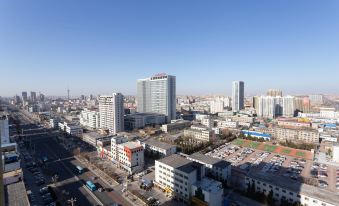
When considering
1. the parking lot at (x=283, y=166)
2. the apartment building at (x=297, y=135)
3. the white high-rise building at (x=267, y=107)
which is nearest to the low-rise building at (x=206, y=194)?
the parking lot at (x=283, y=166)

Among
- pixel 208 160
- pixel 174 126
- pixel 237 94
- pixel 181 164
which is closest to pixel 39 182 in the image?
pixel 181 164

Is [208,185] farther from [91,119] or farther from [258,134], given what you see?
[91,119]

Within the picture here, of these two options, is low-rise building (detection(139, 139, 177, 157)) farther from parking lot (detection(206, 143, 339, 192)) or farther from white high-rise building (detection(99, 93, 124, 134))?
white high-rise building (detection(99, 93, 124, 134))

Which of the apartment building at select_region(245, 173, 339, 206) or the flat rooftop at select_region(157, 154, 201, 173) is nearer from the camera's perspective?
the apartment building at select_region(245, 173, 339, 206)

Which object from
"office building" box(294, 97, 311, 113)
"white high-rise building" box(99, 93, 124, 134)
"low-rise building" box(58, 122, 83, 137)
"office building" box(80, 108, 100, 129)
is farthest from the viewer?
"office building" box(294, 97, 311, 113)

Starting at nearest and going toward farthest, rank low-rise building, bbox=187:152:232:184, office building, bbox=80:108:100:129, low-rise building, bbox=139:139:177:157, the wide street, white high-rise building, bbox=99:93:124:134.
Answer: the wide street → low-rise building, bbox=187:152:232:184 → low-rise building, bbox=139:139:177:157 → white high-rise building, bbox=99:93:124:134 → office building, bbox=80:108:100:129

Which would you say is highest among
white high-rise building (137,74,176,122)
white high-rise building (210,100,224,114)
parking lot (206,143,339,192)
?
white high-rise building (137,74,176,122)

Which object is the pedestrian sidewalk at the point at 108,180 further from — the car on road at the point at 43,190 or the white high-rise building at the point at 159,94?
the white high-rise building at the point at 159,94

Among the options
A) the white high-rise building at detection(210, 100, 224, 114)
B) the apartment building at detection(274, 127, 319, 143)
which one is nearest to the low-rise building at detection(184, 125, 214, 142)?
the apartment building at detection(274, 127, 319, 143)
